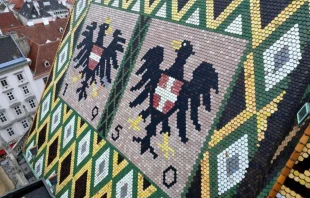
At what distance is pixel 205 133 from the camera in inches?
252

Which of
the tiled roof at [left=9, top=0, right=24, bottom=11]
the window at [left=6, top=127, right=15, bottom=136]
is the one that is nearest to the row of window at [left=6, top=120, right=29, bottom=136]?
the window at [left=6, top=127, right=15, bottom=136]

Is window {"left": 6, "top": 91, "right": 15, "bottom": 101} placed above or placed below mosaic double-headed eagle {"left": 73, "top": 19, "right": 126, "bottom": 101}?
below

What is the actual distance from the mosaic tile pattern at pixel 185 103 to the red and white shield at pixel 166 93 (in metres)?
0.03

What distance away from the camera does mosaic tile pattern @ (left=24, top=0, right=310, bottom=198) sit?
5360mm

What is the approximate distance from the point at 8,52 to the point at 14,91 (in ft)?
7.91

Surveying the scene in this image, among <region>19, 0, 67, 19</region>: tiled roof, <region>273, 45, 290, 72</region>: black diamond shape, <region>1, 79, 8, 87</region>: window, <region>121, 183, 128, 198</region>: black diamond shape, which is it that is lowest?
<region>19, 0, 67, 19</region>: tiled roof

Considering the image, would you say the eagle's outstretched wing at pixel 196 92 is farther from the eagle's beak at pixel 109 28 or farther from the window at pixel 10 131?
the window at pixel 10 131

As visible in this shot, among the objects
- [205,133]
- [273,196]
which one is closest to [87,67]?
[205,133]

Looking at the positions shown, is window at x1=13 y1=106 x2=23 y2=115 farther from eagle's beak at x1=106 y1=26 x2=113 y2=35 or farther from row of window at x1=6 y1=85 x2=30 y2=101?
eagle's beak at x1=106 y1=26 x2=113 y2=35

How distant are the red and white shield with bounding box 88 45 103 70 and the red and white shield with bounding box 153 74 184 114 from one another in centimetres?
339

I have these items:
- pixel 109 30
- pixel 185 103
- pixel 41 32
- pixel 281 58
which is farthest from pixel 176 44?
pixel 41 32

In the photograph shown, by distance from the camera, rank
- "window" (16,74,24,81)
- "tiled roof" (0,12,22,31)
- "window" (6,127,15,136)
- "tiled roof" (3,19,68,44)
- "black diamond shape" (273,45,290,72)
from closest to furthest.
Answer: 1. "black diamond shape" (273,45,290,72)
2. "window" (16,74,24,81)
3. "window" (6,127,15,136)
4. "tiled roof" (3,19,68,44)
5. "tiled roof" (0,12,22,31)

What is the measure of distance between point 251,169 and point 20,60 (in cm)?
1613

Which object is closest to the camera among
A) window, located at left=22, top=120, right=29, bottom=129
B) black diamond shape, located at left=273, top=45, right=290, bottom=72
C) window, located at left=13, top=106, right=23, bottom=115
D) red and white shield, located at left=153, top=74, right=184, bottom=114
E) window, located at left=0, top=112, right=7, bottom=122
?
black diamond shape, located at left=273, top=45, right=290, bottom=72
